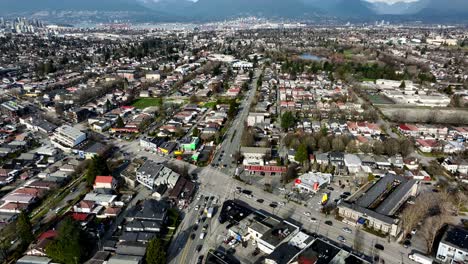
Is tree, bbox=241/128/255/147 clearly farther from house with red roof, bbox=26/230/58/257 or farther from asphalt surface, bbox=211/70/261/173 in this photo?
house with red roof, bbox=26/230/58/257

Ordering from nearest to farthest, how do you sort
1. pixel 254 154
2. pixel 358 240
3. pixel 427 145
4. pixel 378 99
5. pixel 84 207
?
1. pixel 358 240
2. pixel 84 207
3. pixel 254 154
4. pixel 427 145
5. pixel 378 99

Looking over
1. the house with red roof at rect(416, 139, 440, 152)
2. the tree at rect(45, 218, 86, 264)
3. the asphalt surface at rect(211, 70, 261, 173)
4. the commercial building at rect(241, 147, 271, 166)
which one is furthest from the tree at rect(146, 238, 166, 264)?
the house with red roof at rect(416, 139, 440, 152)

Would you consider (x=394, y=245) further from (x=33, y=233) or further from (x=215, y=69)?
(x=215, y=69)

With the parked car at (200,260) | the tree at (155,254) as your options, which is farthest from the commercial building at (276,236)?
the tree at (155,254)

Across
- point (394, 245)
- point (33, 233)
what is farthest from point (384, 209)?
point (33, 233)

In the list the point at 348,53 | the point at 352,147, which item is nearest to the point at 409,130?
the point at 352,147

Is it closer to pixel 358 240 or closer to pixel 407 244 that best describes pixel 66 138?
pixel 358 240
